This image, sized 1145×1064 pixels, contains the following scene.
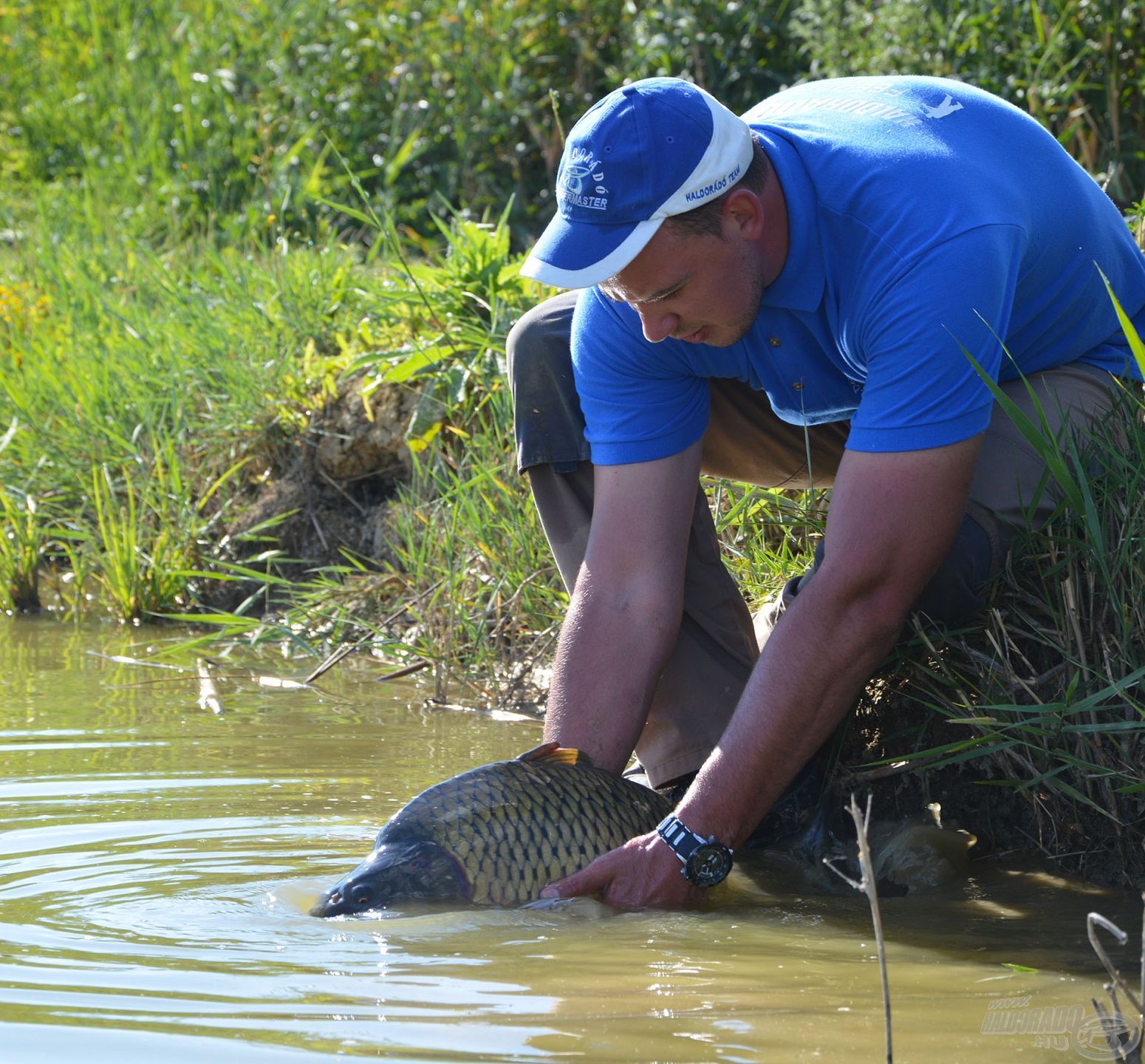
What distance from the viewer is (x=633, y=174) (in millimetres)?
2699

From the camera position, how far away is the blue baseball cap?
2695 mm

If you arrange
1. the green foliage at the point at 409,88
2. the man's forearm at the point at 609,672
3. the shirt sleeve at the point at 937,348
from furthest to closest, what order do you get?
the green foliage at the point at 409,88 < the man's forearm at the point at 609,672 < the shirt sleeve at the point at 937,348

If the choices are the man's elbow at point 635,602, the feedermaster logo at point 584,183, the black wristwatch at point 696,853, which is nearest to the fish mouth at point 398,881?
the black wristwatch at point 696,853

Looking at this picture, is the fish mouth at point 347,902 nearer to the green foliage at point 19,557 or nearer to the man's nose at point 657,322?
the man's nose at point 657,322

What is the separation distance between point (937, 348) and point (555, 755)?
3.18ft

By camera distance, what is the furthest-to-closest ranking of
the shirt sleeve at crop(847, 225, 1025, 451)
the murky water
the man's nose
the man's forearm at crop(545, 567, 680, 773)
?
the man's forearm at crop(545, 567, 680, 773) < the man's nose < the shirt sleeve at crop(847, 225, 1025, 451) < the murky water

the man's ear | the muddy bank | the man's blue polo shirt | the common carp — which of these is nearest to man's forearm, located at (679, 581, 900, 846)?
the common carp

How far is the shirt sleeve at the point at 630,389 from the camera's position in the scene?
3105mm

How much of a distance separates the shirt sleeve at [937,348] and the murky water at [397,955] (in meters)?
0.83

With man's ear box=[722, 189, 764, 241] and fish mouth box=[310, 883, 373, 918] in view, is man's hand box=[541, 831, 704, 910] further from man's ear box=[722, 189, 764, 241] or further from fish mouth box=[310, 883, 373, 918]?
man's ear box=[722, 189, 764, 241]

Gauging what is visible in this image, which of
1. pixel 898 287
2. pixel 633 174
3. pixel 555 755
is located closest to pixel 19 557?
pixel 555 755

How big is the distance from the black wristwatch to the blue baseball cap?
0.94 metres

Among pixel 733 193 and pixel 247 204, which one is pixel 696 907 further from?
pixel 247 204

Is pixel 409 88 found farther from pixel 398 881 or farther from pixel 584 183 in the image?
pixel 398 881
